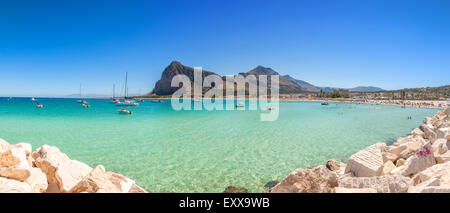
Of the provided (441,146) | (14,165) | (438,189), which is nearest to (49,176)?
(14,165)

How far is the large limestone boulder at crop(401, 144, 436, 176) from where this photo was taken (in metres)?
5.52

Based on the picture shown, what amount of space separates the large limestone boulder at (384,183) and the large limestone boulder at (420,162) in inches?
59.3

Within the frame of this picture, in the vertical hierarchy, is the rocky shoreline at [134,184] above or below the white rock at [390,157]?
above

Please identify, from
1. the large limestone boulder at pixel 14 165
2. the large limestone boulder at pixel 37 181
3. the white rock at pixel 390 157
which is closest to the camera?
the large limestone boulder at pixel 14 165

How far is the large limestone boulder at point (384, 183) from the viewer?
4.21 m

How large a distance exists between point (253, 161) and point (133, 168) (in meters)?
5.76

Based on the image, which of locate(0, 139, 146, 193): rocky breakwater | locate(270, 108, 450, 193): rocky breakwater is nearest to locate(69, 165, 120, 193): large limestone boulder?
locate(0, 139, 146, 193): rocky breakwater

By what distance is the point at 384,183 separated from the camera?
4.39m

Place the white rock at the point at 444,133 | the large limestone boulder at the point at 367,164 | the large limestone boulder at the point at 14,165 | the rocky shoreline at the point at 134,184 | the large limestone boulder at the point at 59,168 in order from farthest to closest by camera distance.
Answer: the white rock at the point at 444,133 < the large limestone boulder at the point at 367,164 < the large limestone boulder at the point at 59,168 < the large limestone boulder at the point at 14,165 < the rocky shoreline at the point at 134,184

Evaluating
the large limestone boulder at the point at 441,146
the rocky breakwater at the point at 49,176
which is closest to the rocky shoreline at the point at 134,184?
the rocky breakwater at the point at 49,176

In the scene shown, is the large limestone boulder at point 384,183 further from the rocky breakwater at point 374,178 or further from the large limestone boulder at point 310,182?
the large limestone boulder at point 310,182

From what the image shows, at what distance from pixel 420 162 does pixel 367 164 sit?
1.27 meters

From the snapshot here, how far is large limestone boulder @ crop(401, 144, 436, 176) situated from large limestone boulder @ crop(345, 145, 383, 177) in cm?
60
